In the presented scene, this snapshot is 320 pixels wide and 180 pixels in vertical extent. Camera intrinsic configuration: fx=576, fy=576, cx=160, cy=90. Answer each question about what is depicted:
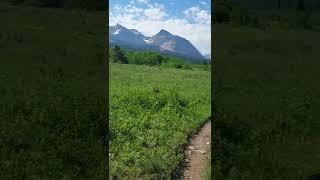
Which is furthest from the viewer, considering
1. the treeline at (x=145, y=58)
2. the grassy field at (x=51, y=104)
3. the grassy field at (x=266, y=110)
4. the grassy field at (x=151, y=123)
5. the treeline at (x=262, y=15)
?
the treeline at (x=262, y=15)

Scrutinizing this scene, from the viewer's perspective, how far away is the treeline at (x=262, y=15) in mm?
41594

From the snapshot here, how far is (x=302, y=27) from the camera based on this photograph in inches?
1615

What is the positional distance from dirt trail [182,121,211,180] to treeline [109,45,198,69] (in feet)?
62.9

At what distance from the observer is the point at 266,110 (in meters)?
17.8

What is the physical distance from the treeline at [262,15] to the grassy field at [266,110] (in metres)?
8.25

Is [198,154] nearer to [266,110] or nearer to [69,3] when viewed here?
[266,110]

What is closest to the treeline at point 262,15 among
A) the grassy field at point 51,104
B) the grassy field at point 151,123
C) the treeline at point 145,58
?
the treeline at point 145,58

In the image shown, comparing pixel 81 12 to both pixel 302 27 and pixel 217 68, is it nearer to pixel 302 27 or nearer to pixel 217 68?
pixel 217 68

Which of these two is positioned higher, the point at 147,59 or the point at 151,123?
the point at 147,59

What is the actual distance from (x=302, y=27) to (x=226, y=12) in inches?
217

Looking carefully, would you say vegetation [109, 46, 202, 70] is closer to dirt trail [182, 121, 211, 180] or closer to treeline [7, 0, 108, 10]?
treeline [7, 0, 108, 10]

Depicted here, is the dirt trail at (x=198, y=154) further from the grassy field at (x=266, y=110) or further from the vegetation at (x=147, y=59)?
the vegetation at (x=147, y=59)

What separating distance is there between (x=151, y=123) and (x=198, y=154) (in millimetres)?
2366

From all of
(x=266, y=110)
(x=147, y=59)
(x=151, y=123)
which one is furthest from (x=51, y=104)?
(x=147, y=59)
